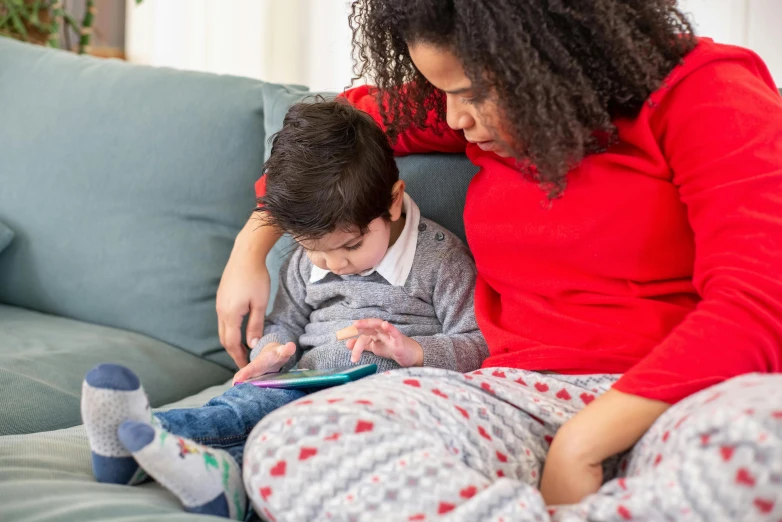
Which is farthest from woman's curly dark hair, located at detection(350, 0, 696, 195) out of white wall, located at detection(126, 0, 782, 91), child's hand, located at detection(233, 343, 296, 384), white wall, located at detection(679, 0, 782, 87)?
white wall, located at detection(126, 0, 782, 91)

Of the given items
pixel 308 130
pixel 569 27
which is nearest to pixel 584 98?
pixel 569 27

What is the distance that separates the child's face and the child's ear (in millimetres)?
23

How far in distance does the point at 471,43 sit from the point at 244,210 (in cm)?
84

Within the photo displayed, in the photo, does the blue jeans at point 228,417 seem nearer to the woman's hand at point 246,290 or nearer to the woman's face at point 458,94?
the woman's hand at point 246,290

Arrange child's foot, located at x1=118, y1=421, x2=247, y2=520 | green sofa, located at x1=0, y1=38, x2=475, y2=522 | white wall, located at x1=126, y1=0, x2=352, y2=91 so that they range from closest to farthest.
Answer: child's foot, located at x1=118, y1=421, x2=247, y2=520
green sofa, located at x1=0, y1=38, x2=475, y2=522
white wall, located at x1=126, y1=0, x2=352, y2=91

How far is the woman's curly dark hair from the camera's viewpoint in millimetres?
892

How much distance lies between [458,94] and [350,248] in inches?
13.4

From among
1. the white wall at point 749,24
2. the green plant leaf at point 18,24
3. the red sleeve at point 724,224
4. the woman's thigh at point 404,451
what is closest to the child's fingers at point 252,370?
the woman's thigh at point 404,451

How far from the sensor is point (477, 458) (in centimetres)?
86

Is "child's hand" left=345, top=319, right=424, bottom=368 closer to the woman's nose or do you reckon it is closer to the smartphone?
→ the smartphone

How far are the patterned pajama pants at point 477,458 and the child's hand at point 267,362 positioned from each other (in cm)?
31

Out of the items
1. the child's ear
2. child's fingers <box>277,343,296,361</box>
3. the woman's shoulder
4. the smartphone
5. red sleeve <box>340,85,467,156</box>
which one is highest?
the woman's shoulder

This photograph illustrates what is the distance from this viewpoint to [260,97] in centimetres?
166

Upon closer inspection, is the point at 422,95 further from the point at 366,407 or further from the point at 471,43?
the point at 366,407
